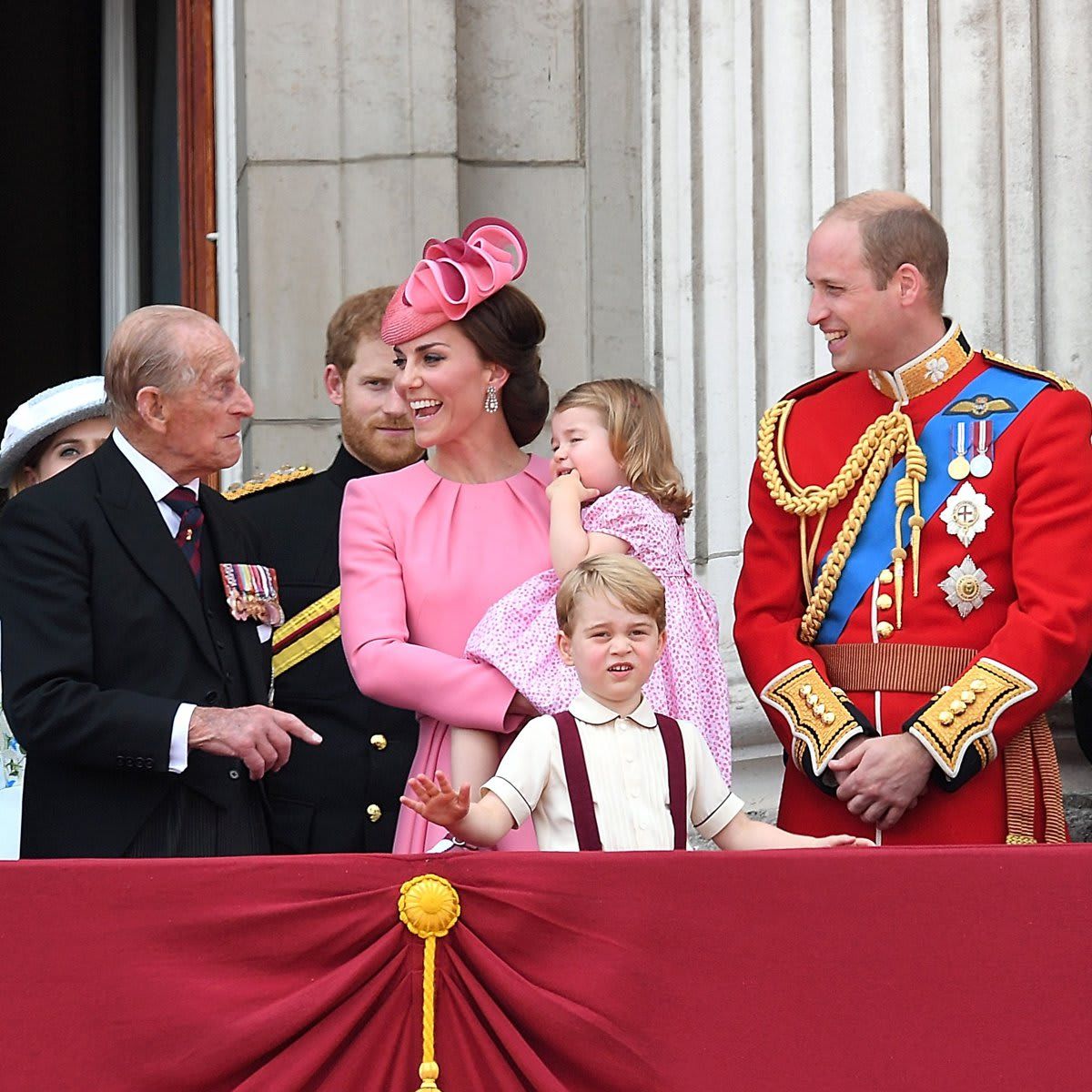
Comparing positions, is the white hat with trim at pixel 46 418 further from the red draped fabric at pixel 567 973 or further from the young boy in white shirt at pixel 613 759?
the red draped fabric at pixel 567 973

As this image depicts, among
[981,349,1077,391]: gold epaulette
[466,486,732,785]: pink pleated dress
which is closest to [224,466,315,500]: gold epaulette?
[466,486,732,785]: pink pleated dress

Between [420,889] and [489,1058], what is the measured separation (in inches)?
9.3

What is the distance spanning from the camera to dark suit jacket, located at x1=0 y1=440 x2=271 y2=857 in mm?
3412

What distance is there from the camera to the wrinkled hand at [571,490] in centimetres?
371

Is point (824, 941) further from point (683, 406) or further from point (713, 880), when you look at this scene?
point (683, 406)

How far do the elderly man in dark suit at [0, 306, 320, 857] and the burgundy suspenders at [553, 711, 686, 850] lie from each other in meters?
0.41

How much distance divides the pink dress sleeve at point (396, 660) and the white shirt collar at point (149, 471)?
1.03ft

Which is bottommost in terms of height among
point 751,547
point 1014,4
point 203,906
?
point 203,906

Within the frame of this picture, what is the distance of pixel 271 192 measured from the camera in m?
5.77

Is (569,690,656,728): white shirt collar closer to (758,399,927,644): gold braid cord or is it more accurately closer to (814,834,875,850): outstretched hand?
(814,834,875,850): outstretched hand

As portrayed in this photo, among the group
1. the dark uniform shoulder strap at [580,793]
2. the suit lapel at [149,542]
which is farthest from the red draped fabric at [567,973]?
the suit lapel at [149,542]

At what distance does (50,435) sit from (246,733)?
1.15m

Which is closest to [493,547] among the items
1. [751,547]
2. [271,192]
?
[751,547]

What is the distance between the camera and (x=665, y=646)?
3.62 m
